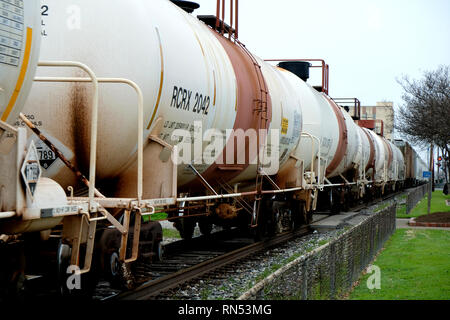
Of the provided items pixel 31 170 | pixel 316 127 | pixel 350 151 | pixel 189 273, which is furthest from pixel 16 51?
pixel 350 151

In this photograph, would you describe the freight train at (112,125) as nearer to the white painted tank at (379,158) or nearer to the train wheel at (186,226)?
the train wheel at (186,226)

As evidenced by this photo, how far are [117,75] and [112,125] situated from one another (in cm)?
51

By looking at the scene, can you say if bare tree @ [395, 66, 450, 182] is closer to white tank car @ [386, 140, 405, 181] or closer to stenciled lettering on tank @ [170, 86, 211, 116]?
white tank car @ [386, 140, 405, 181]

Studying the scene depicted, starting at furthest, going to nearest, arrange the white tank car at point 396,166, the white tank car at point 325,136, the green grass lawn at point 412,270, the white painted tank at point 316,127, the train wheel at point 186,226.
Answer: the white tank car at point 396,166 < the white tank car at point 325,136 < the white painted tank at point 316,127 < the train wheel at point 186,226 < the green grass lawn at point 412,270

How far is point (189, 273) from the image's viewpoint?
346 inches

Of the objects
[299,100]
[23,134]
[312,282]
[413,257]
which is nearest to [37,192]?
[23,134]

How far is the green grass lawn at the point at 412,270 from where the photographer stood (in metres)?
8.22

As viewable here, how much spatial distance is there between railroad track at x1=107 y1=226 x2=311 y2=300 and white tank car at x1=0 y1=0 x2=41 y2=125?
10.6 feet

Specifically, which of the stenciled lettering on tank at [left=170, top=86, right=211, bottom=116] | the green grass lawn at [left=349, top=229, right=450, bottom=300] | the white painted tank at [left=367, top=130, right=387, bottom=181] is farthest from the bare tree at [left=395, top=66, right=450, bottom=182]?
the stenciled lettering on tank at [left=170, top=86, right=211, bottom=116]

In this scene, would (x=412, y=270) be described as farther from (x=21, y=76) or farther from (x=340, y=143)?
(x=340, y=143)

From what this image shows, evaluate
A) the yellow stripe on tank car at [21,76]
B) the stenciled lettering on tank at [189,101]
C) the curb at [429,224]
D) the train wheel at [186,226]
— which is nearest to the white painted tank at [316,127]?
the train wheel at [186,226]

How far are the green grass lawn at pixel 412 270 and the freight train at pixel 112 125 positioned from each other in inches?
115

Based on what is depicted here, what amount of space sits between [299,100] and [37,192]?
35.0 ft
